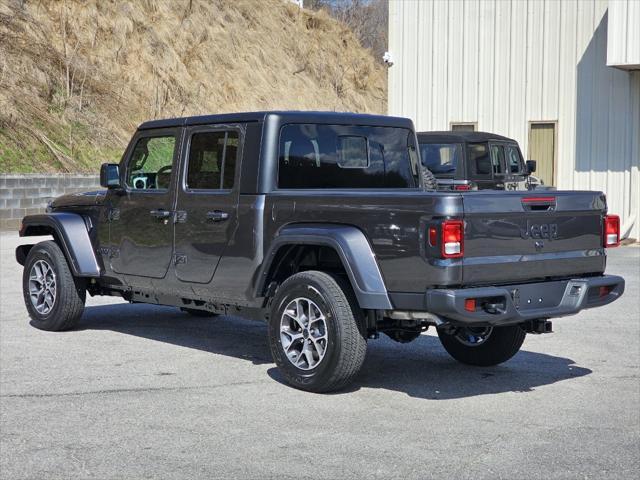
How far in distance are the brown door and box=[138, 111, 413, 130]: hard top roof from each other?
1398 centimetres

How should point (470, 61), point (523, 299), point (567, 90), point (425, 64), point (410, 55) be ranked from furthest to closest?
point (410, 55) < point (425, 64) < point (470, 61) < point (567, 90) < point (523, 299)

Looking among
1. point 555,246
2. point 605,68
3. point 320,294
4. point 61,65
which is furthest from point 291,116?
point 61,65

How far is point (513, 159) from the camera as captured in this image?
1745cm

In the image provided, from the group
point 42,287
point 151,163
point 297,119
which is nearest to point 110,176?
point 151,163

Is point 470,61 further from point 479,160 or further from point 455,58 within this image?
point 479,160

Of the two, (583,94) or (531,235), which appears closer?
(531,235)

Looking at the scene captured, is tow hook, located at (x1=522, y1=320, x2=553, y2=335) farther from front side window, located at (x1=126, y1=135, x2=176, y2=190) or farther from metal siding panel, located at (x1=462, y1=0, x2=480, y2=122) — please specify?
metal siding panel, located at (x1=462, y1=0, x2=480, y2=122)

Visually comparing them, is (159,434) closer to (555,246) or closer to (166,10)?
(555,246)

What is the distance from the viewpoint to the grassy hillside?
30.2 metres

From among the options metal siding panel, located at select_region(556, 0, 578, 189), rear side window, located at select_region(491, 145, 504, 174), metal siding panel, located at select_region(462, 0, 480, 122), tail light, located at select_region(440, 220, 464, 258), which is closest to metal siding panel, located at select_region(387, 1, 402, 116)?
metal siding panel, located at select_region(462, 0, 480, 122)

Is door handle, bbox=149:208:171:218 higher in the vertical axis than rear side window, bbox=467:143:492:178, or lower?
lower

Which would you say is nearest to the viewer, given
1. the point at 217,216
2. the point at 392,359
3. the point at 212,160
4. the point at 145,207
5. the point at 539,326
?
→ the point at 539,326

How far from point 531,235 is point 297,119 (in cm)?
209

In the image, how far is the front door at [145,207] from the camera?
8828 mm
